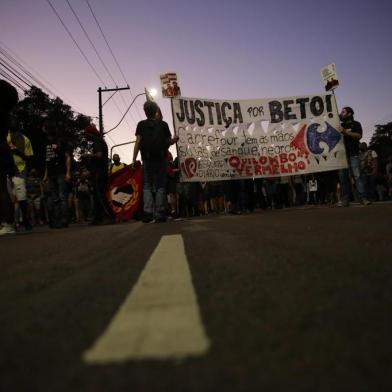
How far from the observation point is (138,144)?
6.64 meters

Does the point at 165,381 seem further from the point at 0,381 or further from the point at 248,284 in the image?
the point at 248,284

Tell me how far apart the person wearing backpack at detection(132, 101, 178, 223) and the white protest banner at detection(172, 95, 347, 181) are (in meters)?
2.13

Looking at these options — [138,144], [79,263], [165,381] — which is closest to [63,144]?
[138,144]

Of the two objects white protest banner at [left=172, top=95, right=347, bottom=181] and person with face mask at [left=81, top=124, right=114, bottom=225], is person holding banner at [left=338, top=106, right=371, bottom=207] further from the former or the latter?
person with face mask at [left=81, top=124, right=114, bottom=225]

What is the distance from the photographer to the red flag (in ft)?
27.0

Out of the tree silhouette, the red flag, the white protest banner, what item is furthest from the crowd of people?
the tree silhouette

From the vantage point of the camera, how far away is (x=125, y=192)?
8.30 metres

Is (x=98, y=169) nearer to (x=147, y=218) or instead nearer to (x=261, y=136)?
(x=147, y=218)

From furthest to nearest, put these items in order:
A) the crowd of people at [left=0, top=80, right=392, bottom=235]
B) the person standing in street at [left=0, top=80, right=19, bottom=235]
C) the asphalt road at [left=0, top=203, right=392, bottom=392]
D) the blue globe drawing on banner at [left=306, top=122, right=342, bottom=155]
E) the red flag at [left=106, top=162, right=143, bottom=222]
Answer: the blue globe drawing on banner at [left=306, top=122, right=342, bottom=155], the red flag at [left=106, top=162, right=143, bottom=222], the crowd of people at [left=0, top=80, right=392, bottom=235], the person standing in street at [left=0, top=80, right=19, bottom=235], the asphalt road at [left=0, top=203, right=392, bottom=392]

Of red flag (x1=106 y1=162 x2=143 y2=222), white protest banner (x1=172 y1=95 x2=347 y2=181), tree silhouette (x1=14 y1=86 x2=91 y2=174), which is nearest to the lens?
red flag (x1=106 y1=162 x2=143 y2=222)

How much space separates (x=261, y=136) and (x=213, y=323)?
29.0ft

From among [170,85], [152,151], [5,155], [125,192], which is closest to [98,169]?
[125,192]

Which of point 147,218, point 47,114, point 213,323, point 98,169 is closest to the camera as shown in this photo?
point 213,323

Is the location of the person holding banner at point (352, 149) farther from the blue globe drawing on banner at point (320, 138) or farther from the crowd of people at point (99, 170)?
the blue globe drawing on banner at point (320, 138)
